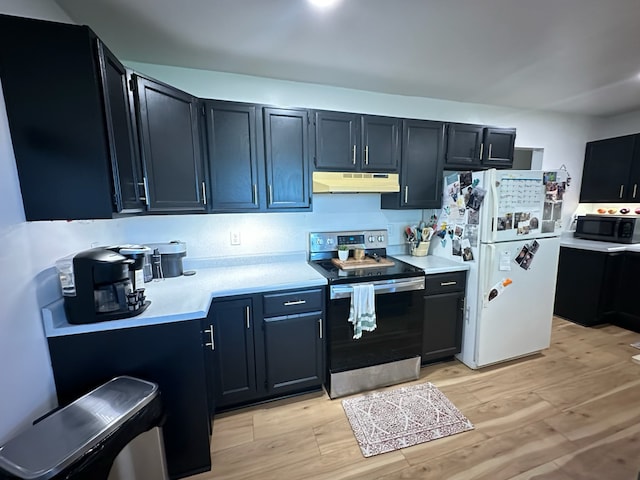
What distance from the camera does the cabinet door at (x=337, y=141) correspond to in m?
2.18

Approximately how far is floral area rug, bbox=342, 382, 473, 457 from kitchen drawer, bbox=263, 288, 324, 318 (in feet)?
2.64

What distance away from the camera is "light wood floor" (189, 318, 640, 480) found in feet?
4.99

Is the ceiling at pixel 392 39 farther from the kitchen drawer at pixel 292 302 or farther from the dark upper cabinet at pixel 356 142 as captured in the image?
the kitchen drawer at pixel 292 302

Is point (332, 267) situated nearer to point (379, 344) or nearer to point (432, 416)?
point (379, 344)

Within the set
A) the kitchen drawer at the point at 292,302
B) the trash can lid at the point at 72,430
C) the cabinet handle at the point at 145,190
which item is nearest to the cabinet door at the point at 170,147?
the cabinet handle at the point at 145,190

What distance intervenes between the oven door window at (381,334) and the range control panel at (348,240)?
668 millimetres

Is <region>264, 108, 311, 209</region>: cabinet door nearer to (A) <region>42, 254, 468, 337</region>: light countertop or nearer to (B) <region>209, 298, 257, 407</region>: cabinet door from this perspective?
(A) <region>42, 254, 468, 337</region>: light countertop

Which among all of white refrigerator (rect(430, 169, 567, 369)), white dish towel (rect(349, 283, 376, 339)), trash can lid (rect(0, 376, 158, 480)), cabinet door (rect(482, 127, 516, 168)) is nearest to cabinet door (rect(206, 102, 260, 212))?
white dish towel (rect(349, 283, 376, 339))

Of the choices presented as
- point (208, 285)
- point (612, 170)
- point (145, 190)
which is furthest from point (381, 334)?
point (612, 170)

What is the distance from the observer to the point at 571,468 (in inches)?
59.8

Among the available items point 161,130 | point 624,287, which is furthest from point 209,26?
point 624,287

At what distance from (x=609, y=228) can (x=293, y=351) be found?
3.98 meters

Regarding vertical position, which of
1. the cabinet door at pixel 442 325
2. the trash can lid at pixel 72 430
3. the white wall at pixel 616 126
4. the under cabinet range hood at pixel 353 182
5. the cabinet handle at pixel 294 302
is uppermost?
the white wall at pixel 616 126

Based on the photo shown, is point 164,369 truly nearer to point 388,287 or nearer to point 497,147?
point 388,287
